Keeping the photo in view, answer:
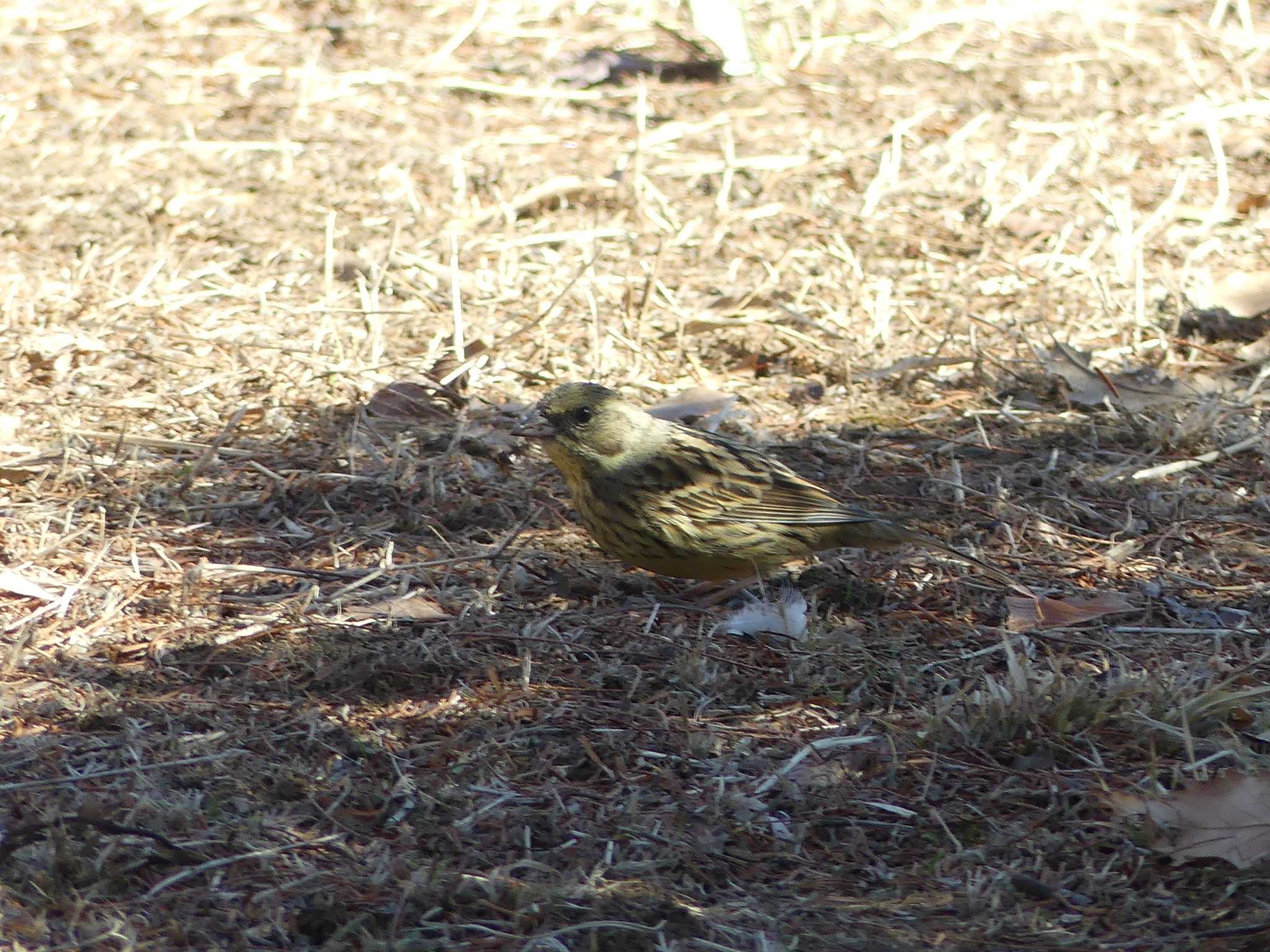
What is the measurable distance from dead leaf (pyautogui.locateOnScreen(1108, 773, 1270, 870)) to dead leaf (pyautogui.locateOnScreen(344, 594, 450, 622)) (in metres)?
2.08

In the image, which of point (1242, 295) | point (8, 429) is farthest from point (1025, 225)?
point (8, 429)

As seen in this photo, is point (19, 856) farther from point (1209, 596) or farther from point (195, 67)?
point (195, 67)

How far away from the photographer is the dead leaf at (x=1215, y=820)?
351 cm

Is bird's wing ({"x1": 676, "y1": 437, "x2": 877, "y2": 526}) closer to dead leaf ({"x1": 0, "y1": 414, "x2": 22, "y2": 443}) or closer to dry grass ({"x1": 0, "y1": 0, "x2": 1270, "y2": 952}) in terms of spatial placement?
dry grass ({"x1": 0, "y1": 0, "x2": 1270, "y2": 952})

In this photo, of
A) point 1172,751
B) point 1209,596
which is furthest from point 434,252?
point 1172,751

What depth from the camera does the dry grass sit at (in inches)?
139

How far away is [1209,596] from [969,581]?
0.76 metres

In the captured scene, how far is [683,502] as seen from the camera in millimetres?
5336

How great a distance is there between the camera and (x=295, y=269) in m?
7.55

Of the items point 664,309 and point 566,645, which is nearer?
point 566,645

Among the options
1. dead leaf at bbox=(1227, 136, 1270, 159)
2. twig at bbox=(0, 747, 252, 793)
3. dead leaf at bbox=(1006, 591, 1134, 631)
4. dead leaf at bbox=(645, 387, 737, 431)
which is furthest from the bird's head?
dead leaf at bbox=(1227, 136, 1270, 159)

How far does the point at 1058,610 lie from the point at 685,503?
1264 millimetres

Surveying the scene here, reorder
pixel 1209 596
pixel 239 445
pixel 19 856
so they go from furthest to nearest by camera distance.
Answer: pixel 239 445 → pixel 1209 596 → pixel 19 856

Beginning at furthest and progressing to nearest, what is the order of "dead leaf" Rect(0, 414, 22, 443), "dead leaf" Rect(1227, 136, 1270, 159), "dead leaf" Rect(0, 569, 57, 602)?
"dead leaf" Rect(1227, 136, 1270, 159) < "dead leaf" Rect(0, 414, 22, 443) < "dead leaf" Rect(0, 569, 57, 602)
